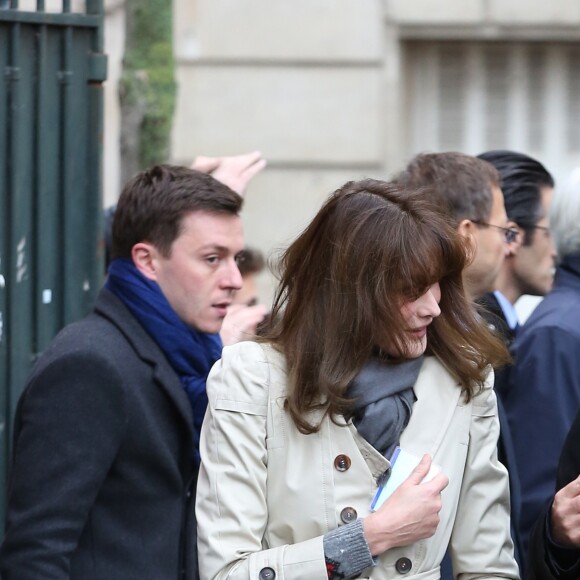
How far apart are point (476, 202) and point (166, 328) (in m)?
0.97

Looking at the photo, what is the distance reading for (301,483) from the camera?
246 centimetres

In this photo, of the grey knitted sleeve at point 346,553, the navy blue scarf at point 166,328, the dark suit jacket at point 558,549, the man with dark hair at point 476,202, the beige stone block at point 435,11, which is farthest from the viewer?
the beige stone block at point 435,11

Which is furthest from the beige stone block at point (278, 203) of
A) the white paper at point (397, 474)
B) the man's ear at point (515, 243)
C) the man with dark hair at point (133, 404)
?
the white paper at point (397, 474)

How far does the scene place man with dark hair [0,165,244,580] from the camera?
2.75 meters

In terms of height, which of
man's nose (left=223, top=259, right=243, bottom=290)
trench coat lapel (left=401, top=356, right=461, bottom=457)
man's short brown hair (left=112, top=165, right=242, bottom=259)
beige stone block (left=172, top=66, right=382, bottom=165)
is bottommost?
trench coat lapel (left=401, top=356, right=461, bottom=457)

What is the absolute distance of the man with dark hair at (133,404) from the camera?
275 cm

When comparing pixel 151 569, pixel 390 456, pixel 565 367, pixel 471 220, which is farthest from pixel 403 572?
pixel 471 220

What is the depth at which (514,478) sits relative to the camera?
291cm

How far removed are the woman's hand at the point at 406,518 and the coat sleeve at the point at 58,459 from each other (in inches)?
26.6

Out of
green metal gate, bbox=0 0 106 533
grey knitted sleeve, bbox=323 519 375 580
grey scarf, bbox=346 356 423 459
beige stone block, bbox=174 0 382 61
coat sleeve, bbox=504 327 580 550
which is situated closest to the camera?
grey knitted sleeve, bbox=323 519 375 580

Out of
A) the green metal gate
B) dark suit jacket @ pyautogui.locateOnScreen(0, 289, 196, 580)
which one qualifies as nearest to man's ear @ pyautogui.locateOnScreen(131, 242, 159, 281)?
dark suit jacket @ pyautogui.locateOnScreen(0, 289, 196, 580)

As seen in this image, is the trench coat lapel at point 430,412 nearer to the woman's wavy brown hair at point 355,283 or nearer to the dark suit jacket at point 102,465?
the woman's wavy brown hair at point 355,283

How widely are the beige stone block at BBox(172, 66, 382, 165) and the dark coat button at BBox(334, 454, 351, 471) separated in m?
6.18

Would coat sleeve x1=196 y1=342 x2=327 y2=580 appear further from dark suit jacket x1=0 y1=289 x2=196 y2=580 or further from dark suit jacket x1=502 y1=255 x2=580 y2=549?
dark suit jacket x1=502 y1=255 x2=580 y2=549
